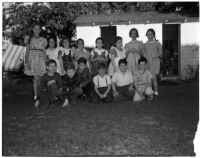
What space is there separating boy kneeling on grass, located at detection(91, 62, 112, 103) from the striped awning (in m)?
5.39

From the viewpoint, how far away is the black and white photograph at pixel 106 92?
13.8 feet

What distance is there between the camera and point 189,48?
39.8 feet

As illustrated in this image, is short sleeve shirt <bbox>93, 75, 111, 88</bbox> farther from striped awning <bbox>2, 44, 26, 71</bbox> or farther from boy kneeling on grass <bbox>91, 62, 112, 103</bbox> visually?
striped awning <bbox>2, 44, 26, 71</bbox>

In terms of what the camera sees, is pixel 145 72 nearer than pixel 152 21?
Yes

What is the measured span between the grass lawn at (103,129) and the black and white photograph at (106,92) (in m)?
0.01

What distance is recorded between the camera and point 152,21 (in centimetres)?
1167

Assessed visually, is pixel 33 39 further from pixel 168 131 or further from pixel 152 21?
pixel 152 21

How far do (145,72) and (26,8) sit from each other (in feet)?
27.3

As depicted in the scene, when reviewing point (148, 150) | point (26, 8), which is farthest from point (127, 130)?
point (26, 8)

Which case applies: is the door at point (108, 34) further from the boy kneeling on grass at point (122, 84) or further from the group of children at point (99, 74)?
the boy kneeling on grass at point (122, 84)

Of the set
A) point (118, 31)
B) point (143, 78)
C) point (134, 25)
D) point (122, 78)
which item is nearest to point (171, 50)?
point (134, 25)

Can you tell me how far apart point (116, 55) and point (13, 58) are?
550 cm

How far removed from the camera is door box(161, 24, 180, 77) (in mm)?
12234

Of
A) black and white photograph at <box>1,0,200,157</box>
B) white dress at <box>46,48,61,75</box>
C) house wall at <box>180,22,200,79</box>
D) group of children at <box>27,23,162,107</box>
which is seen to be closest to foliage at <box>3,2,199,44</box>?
A: black and white photograph at <box>1,0,200,157</box>
